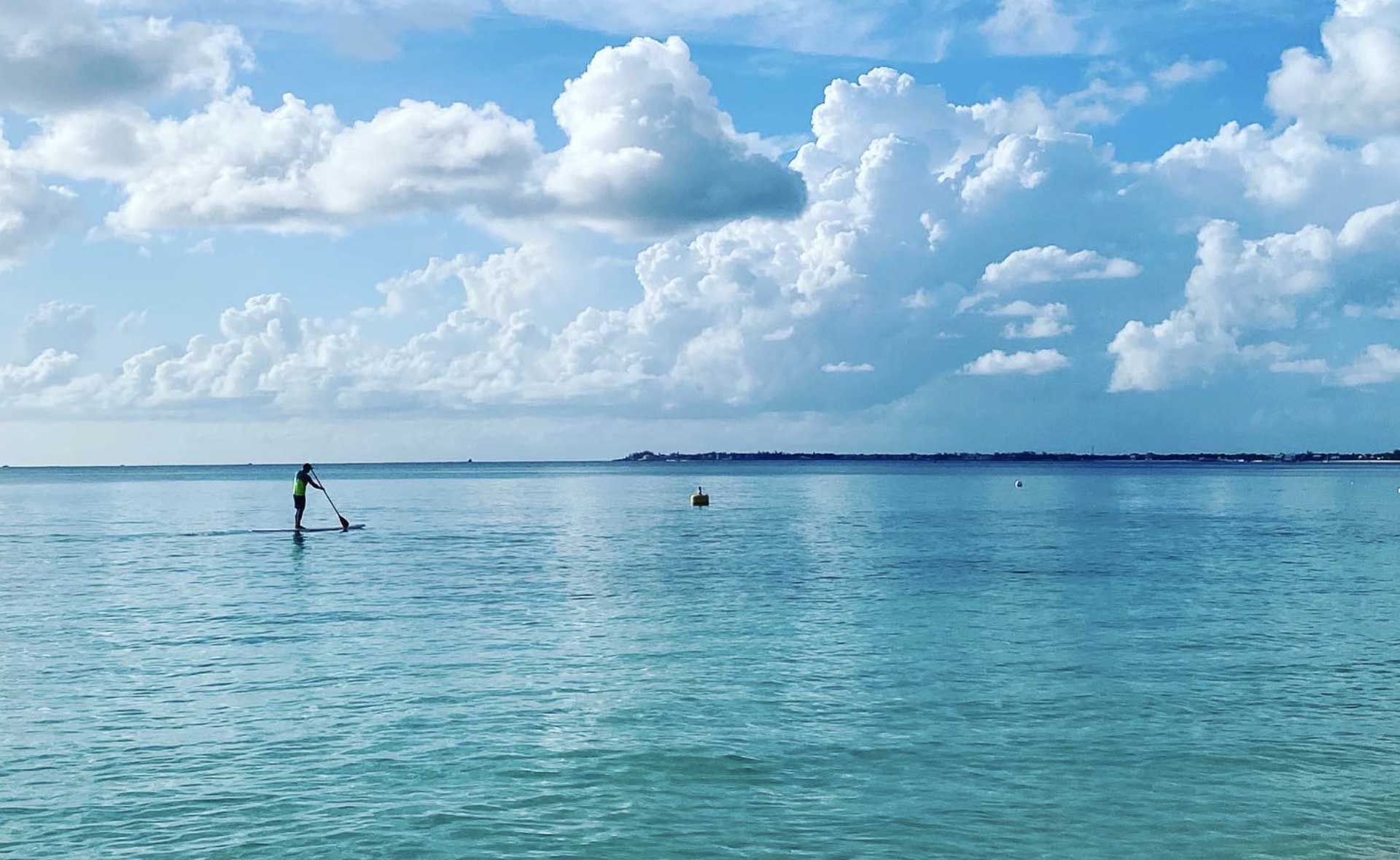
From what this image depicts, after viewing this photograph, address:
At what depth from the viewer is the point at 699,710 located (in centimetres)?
2328

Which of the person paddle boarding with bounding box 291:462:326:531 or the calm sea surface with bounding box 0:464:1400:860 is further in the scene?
the person paddle boarding with bounding box 291:462:326:531

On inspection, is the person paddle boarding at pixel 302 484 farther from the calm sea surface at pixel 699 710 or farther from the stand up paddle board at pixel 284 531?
the calm sea surface at pixel 699 710

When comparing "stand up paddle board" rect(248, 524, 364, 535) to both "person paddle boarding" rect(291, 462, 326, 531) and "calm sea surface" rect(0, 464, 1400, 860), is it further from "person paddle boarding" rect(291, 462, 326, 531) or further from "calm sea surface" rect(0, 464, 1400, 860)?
"calm sea surface" rect(0, 464, 1400, 860)

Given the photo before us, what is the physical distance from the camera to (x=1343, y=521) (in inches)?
3669

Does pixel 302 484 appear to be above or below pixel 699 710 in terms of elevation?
above

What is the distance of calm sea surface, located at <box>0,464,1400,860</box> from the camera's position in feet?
53.2

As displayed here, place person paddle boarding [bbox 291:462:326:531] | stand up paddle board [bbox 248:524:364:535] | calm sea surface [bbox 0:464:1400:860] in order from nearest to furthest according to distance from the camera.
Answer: calm sea surface [bbox 0:464:1400:860] < person paddle boarding [bbox 291:462:326:531] < stand up paddle board [bbox 248:524:364:535]

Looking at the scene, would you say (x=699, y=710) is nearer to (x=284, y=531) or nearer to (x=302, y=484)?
(x=302, y=484)

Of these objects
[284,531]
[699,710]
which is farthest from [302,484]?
[699,710]

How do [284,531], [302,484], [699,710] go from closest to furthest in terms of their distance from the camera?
[699,710]
[302,484]
[284,531]

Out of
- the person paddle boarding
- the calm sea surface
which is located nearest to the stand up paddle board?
the person paddle boarding

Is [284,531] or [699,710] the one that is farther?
[284,531]

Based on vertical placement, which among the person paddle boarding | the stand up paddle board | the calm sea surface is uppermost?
the person paddle boarding

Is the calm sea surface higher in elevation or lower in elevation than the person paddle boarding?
lower
